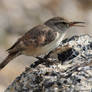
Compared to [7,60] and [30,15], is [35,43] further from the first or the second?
[30,15]

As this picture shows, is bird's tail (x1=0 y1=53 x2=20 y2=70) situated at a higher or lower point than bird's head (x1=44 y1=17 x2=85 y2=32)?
lower

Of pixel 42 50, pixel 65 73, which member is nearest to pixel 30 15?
pixel 42 50

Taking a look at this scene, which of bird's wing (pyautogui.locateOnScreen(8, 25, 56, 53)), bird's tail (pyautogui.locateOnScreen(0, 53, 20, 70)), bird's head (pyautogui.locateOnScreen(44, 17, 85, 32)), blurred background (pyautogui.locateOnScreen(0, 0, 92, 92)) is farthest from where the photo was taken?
blurred background (pyautogui.locateOnScreen(0, 0, 92, 92))

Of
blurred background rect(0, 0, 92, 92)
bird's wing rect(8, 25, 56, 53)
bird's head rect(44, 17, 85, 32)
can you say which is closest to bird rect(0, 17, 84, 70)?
bird's wing rect(8, 25, 56, 53)

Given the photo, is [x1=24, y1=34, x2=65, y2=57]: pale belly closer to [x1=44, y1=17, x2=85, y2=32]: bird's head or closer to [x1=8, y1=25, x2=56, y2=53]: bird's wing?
[x1=8, y1=25, x2=56, y2=53]: bird's wing

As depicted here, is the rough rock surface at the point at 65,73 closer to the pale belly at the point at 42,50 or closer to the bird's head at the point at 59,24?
the pale belly at the point at 42,50

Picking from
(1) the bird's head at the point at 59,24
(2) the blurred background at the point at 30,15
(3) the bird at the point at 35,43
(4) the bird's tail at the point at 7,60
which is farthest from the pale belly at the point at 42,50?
(2) the blurred background at the point at 30,15

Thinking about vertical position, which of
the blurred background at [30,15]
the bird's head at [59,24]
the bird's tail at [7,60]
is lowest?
the bird's tail at [7,60]
